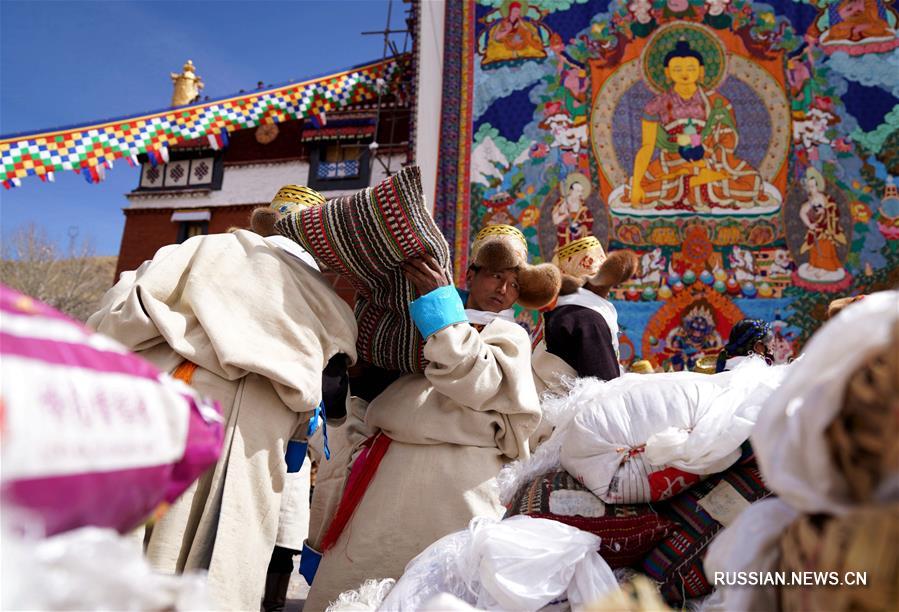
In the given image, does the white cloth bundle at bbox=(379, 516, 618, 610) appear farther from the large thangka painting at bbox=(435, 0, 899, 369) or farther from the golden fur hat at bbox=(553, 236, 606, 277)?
the large thangka painting at bbox=(435, 0, 899, 369)

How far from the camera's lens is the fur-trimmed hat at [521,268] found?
2.10 m

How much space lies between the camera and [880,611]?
1.73 feet

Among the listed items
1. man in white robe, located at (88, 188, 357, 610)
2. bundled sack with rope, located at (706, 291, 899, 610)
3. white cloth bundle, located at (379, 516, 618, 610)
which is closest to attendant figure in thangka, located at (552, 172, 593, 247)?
man in white robe, located at (88, 188, 357, 610)

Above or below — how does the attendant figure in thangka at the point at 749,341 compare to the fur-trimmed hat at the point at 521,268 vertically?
below

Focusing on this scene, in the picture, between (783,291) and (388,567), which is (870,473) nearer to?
(388,567)

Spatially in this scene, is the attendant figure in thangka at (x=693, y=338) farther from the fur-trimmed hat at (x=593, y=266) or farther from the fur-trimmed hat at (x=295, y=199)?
the fur-trimmed hat at (x=295, y=199)

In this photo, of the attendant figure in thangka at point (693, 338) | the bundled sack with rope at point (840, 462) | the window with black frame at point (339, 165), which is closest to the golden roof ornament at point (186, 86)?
the window with black frame at point (339, 165)

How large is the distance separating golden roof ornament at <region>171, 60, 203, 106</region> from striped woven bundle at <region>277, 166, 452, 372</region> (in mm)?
13143

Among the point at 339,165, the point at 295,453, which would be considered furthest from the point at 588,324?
the point at 339,165

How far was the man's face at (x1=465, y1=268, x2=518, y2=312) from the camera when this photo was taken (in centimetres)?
213

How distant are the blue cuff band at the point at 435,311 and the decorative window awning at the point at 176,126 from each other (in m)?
6.60

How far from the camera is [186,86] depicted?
13.7 meters

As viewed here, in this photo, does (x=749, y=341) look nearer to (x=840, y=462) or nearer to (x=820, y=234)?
(x=840, y=462)

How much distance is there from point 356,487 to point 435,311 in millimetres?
601
